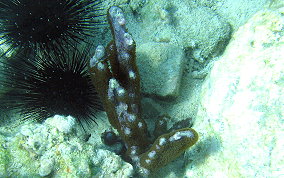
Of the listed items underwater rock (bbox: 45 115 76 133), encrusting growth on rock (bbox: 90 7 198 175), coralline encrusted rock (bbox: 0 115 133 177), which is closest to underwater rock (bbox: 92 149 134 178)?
coralline encrusted rock (bbox: 0 115 133 177)

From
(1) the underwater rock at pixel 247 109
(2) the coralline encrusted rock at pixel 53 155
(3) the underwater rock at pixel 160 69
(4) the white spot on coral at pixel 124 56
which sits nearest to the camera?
(1) the underwater rock at pixel 247 109

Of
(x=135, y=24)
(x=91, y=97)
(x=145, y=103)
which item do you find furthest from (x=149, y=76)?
(x=135, y=24)

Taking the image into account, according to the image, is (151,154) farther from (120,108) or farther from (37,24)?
(37,24)

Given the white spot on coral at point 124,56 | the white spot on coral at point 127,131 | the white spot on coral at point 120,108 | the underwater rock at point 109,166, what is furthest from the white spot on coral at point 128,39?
the underwater rock at point 109,166

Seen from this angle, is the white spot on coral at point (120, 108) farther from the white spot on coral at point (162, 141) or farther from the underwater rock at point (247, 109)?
the underwater rock at point (247, 109)

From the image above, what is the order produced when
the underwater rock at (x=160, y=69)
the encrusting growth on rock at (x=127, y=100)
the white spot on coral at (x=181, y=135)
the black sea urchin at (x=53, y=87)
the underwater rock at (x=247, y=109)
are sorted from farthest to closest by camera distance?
the black sea urchin at (x=53, y=87) → the underwater rock at (x=160, y=69) → the encrusting growth on rock at (x=127, y=100) → the white spot on coral at (x=181, y=135) → the underwater rock at (x=247, y=109)

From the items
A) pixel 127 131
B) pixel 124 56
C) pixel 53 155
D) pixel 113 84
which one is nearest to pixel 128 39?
pixel 124 56
